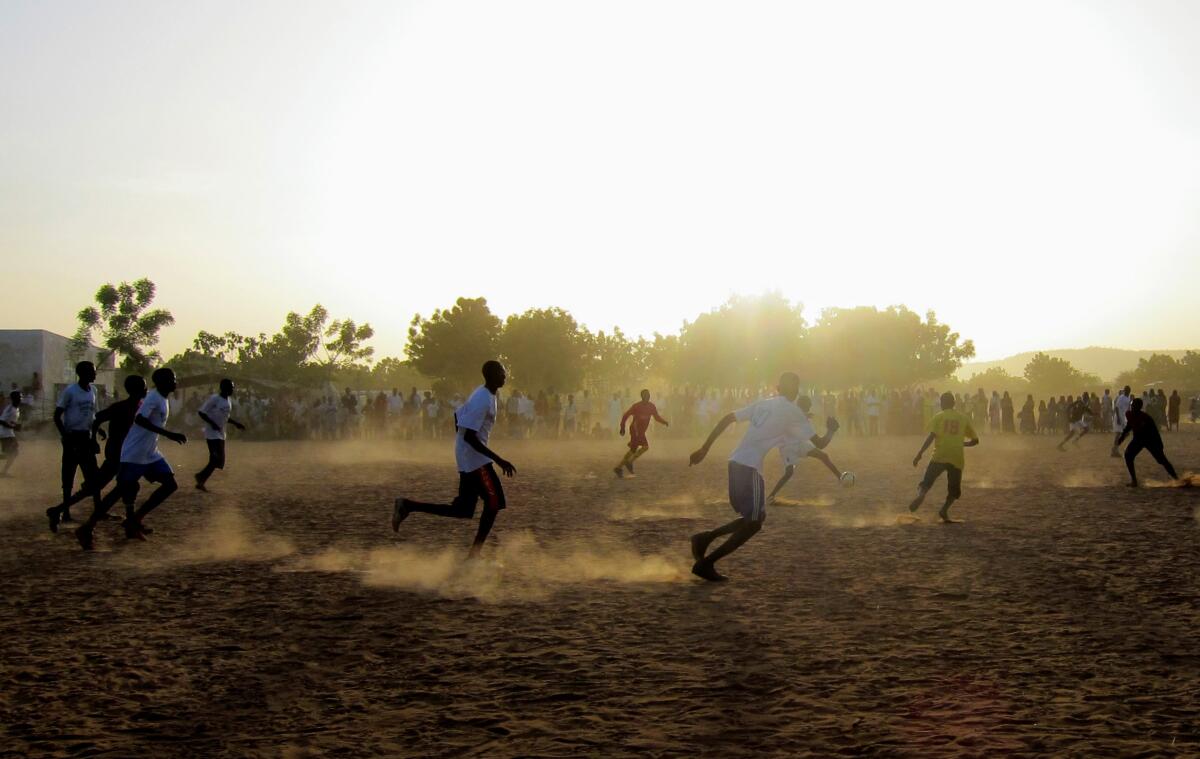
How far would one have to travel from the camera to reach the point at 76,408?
13117 millimetres

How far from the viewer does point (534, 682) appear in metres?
5.74

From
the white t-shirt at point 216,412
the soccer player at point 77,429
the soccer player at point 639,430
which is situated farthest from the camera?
the soccer player at point 639,430

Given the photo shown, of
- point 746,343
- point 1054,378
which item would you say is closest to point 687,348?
point 746,343

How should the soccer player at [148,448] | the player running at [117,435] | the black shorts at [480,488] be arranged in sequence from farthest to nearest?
the player running at [117,435] < the soccer player at [148,448] < the black shorts at [480,488]

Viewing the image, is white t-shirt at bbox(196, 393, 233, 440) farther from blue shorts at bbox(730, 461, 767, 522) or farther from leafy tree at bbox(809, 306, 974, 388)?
leafy tree at bbox(809, 306, 974, 388)

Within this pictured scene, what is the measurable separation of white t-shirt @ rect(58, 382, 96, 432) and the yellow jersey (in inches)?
410

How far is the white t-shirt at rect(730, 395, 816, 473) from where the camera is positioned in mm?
8883

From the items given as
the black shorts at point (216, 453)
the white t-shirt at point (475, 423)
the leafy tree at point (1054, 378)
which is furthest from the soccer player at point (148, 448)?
the leafy tree at point (1054, 378)

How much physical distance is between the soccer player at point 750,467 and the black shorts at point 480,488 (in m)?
1.93

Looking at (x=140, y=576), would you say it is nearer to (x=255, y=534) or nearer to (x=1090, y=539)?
(x=255, y=534)

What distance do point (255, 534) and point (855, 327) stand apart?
78177 mm

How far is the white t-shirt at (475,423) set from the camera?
31.4ft

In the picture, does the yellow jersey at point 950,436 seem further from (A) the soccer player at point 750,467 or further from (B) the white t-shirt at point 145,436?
(B) the white t-shirt at point 145,436

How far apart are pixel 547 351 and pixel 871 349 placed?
2602 centimetres
